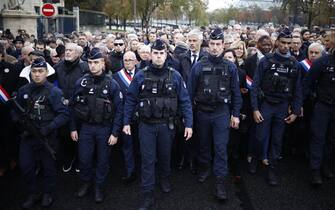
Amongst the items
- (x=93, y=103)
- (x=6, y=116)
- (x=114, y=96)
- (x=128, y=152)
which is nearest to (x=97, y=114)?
(x=93, y=103)

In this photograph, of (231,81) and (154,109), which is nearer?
(154,109)

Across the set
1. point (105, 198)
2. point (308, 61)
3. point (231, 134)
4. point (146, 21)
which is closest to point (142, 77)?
point (105, 198)

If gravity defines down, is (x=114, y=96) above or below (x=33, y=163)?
above

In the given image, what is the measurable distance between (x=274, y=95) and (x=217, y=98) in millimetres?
979

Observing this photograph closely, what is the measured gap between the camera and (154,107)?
4223 millimetres

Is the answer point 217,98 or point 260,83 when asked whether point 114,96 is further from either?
point 260,83

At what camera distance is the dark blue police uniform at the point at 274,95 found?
4.88 metres

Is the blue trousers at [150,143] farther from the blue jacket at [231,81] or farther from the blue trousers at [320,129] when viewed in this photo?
the blue trousers at [320,129]

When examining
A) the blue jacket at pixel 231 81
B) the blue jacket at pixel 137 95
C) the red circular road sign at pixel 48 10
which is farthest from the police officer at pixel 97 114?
the red circular road sign at pixel 48 10

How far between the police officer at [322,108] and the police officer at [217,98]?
1.26m

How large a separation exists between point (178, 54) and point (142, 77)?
2.13 metres

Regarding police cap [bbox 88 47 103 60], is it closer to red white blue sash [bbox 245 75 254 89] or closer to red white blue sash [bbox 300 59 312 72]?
red white blue sash [bbox 245 75 254 89]

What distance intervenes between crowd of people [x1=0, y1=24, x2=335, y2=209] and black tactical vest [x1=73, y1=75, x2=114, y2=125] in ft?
0.04

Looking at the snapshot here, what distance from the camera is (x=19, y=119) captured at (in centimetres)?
424
